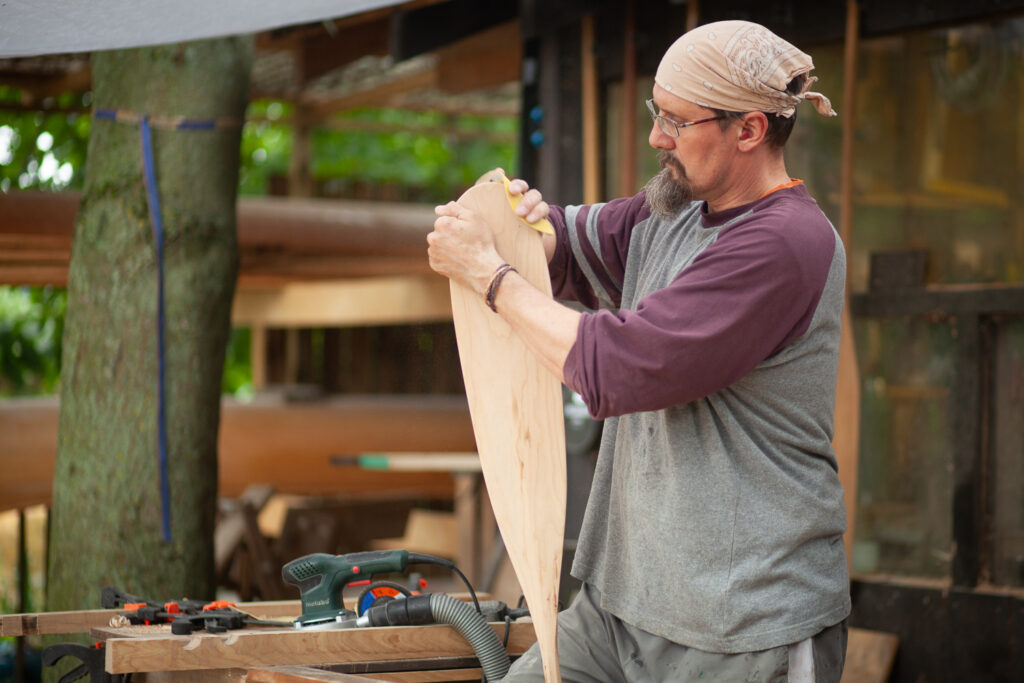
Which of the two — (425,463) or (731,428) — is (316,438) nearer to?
(425,463)

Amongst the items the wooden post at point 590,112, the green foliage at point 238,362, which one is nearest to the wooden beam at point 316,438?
the wooden post at point 590,112

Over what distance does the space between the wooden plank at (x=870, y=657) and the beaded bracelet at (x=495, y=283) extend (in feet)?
6.94

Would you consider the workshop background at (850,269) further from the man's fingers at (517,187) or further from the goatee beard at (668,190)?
the man's fingers at (517,187)

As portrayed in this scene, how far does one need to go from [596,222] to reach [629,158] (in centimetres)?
178

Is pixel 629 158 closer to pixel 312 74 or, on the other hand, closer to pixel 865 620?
pixel 865 620

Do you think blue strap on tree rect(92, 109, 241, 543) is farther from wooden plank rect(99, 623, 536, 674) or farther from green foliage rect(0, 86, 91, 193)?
green foliage rect(0, 86, 91, 193)

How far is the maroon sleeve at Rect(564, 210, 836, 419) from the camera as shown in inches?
74.2

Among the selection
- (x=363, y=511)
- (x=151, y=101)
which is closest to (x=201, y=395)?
(x=151, y=101)

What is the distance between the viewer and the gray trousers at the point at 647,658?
197 centimetres

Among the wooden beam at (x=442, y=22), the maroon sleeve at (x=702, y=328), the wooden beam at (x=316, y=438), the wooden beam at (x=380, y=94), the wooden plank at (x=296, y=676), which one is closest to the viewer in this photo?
the maroon sleeve at (x=702, y=328)

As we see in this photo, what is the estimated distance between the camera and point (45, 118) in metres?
7.24

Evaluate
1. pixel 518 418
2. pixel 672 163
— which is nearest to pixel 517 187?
pixel 672 163

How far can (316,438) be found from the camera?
21.0 ft

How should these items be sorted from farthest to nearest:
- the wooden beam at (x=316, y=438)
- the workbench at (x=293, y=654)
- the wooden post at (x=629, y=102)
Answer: the wooden beam at (x=316, y=438) < the wooden post at (x=629, y=102) < the workbench at (x=293, y=654)
